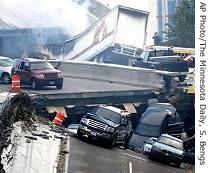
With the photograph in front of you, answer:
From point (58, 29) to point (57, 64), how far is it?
47.5ft

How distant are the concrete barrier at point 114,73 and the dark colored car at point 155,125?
4.63m

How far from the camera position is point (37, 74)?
26.5 metres

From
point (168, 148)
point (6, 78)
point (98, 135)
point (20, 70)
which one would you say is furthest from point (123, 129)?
point (6, 78)

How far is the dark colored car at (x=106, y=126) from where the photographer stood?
66.7ft

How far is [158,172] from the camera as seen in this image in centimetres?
1833

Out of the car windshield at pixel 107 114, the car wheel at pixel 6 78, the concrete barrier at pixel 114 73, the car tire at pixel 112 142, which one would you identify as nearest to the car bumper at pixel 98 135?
the car tire at pixel 112 142

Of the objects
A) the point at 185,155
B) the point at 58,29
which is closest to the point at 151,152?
the point at 185,155

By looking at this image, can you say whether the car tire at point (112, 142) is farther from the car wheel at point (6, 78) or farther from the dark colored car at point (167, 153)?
the car wheel at point (6, 78)

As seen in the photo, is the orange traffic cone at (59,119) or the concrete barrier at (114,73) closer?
the orange traffic cone at (59,119)

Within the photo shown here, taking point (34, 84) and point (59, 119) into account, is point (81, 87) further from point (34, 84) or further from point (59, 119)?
point (59, 119)

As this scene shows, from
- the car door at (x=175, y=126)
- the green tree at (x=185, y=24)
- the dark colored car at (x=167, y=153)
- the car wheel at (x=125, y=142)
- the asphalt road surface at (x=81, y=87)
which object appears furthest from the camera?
the green tree at (x=185, y=24)

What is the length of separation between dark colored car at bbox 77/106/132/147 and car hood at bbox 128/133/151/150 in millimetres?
388

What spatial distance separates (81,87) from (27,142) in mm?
14736

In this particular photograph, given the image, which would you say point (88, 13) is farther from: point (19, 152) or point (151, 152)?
point (19, 152)
